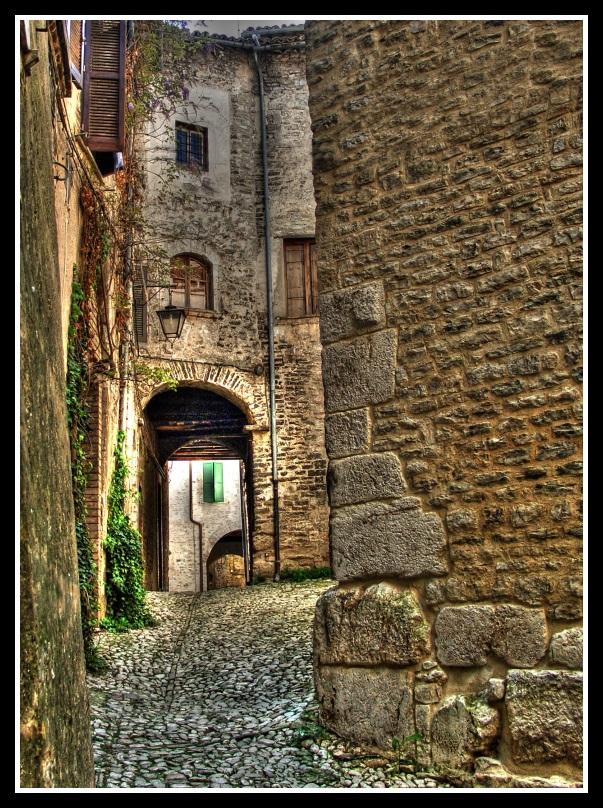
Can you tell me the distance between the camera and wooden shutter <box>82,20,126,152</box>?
7.77 meters

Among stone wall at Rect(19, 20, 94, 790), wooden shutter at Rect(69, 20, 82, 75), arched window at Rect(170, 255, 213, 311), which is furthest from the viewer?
arched window at Rect(170, 255, 213, 311)

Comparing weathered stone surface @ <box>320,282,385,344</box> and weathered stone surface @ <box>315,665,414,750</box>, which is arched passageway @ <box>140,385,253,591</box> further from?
weathered stone surface @ <box>315,665,414,750</box>

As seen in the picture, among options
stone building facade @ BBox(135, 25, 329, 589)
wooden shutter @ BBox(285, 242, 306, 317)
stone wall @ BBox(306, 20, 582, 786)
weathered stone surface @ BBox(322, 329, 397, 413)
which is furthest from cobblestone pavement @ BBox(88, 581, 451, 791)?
wooden shutter @ BBox(285, 242, 306, 317)

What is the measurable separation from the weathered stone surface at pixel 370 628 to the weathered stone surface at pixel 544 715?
1.73 feet

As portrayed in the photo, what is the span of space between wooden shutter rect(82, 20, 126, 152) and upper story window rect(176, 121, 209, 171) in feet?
17.7

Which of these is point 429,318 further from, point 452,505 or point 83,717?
point 83,717

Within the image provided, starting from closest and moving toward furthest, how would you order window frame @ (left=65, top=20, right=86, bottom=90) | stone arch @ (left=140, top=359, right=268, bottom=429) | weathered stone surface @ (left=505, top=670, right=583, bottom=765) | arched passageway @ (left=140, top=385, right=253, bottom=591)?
weathered stone surface @ (left=505, top=670, right=583, bottom=765), window frame @ (left=65, top=20, right=86, bottom=90), stone arch @ (left=140, top=359, right=268, bottom=429), arched passageway @ (left=140, top=385, right=253, bottom=591)

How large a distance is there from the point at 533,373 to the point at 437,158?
125cm

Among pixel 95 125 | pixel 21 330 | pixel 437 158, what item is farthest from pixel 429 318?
pixel 95 125

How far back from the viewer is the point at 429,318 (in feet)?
14.4

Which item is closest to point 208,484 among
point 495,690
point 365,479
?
point 365,479

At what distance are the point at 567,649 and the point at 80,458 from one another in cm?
467

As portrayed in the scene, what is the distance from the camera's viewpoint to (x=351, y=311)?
4.70 m

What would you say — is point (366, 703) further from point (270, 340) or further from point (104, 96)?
point (270, 340)
